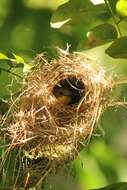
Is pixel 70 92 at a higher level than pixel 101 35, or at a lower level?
lower

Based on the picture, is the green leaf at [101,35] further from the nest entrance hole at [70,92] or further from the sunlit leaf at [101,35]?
the nest entrance hole at [70,92]

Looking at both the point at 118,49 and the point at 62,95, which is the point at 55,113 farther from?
the point at 118,49

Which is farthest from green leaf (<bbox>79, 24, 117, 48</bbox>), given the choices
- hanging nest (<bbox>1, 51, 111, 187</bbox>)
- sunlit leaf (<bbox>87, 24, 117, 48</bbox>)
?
hanging nest (<bbox>1, 51, 111, 187</bbox>)

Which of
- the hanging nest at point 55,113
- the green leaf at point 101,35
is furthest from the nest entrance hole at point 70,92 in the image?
the green leaf at point 101,35

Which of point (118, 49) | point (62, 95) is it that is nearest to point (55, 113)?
point (62, 95)

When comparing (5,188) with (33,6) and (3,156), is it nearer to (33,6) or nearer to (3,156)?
(3,156)

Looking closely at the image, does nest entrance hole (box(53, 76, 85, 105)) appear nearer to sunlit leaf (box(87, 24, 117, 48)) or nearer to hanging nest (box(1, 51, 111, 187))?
hanging nest (box(1, 51, 111, 187))

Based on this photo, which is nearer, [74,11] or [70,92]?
[70,92]
